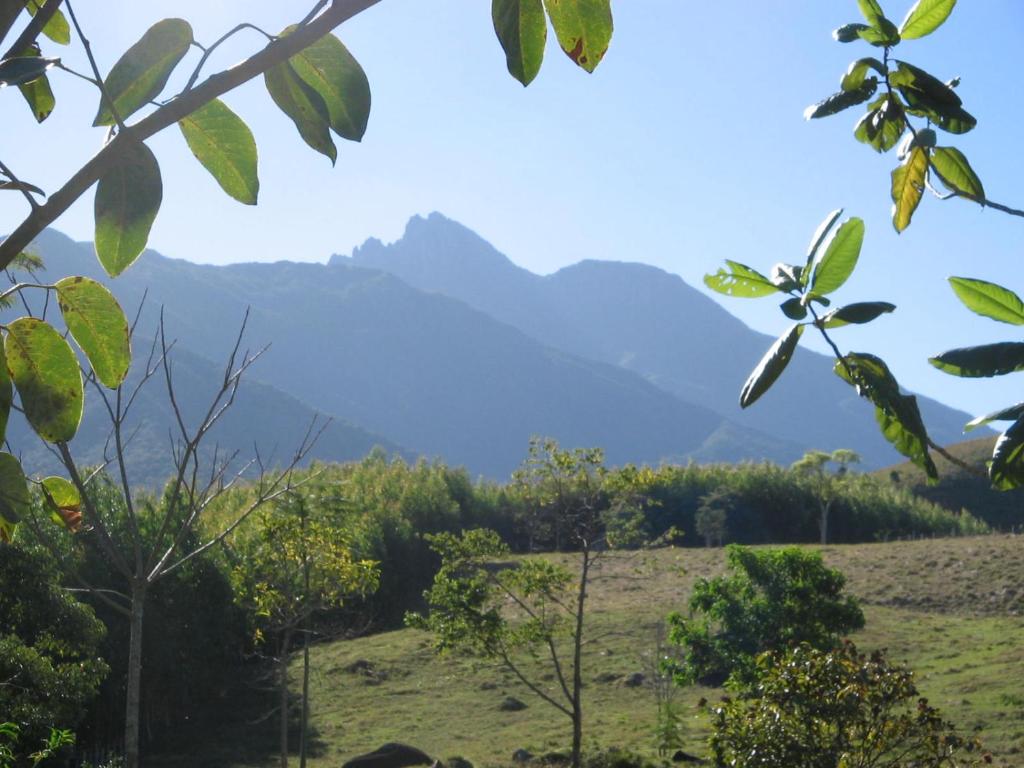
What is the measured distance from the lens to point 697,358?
15600 centimetres

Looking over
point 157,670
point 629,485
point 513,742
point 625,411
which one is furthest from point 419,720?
point 625,411

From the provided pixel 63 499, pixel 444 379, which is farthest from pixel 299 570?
pixel 444 379

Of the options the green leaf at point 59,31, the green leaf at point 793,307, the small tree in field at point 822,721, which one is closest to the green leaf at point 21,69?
the green leaf at point 59,31

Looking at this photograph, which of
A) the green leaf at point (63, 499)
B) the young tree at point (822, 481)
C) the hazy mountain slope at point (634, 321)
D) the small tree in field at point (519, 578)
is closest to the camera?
the green leaf at point (63, 499)

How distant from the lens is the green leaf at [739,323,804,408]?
33.2 inches

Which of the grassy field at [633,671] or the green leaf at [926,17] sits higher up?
the green leaf at [926,17]

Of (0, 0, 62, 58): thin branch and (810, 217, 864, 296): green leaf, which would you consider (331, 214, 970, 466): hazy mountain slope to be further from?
(0, 0, 62, 58): thin branch

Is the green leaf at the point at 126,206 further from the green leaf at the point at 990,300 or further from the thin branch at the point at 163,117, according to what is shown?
the green leaf at the point at 990,300

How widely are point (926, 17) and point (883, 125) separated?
25 centimetres

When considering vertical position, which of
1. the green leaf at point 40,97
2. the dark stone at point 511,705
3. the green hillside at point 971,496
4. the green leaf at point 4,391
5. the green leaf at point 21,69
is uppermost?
the green leaf at point 40,97

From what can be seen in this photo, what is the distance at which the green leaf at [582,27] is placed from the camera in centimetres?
67

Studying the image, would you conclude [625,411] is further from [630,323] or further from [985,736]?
[985,736]

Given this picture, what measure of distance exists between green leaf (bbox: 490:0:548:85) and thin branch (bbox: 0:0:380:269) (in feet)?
0.25

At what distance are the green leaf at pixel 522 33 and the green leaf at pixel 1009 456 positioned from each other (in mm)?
445
